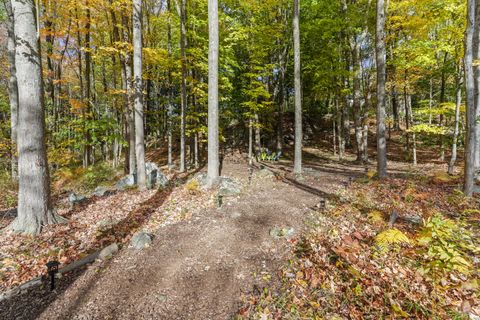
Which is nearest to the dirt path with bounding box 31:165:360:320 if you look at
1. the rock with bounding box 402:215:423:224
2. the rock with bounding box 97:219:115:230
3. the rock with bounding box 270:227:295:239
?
the rock with bounding box 270:227:295:239

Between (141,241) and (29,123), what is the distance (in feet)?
12.6

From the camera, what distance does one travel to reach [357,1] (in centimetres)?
1462

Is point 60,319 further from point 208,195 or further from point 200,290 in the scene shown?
point 208,195

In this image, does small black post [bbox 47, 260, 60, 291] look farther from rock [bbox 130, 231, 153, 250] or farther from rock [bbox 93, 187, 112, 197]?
rock [bbox 93, 187, 112, 197]

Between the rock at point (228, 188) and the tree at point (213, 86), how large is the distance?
1.24 ft

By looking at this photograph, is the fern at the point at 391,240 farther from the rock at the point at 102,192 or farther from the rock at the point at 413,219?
the rock at the point at 102,192

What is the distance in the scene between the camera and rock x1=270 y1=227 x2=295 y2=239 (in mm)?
5496

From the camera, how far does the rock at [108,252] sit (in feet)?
15.6

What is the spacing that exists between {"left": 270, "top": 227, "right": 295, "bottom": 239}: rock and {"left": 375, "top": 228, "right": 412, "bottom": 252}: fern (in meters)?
1.78

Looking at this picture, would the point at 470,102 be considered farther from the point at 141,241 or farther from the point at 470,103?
the point at 141,241

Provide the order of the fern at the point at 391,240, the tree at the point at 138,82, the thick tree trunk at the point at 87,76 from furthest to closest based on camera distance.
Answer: the thick tree trunk at the point at 87,76 < the tree at the point at 138,82 < the fern at the point at 391,240

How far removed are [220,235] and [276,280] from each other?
188 cm

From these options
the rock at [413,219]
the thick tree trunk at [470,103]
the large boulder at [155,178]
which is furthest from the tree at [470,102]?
the large boulder at [155,178]

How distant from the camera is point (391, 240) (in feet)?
14.9
